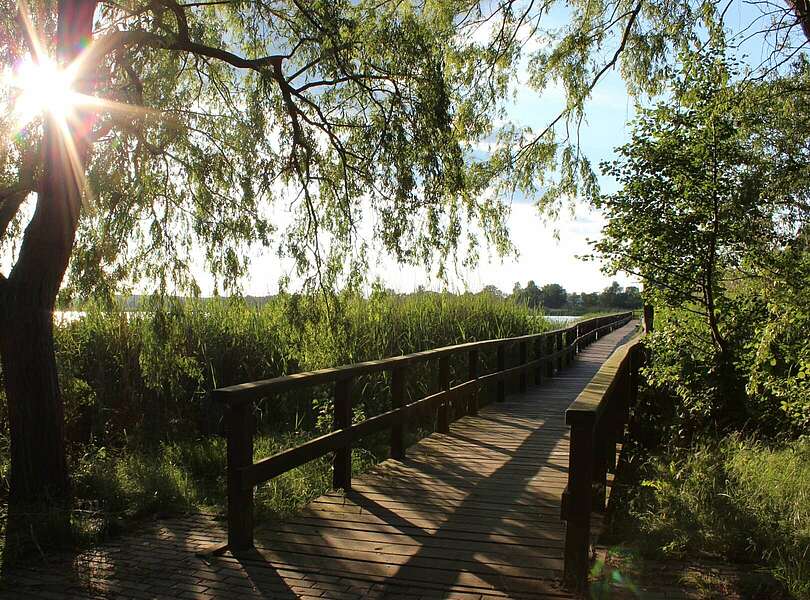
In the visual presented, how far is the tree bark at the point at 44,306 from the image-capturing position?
6422 millimetres

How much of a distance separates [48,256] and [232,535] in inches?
149

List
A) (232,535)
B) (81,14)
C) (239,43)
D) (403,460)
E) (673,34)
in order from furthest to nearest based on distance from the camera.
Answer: (673,34) → (239,43) → (403,460) → (81,14) → (232,535)

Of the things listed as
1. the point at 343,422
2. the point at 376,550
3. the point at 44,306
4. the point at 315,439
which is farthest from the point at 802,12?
the point at 44,306

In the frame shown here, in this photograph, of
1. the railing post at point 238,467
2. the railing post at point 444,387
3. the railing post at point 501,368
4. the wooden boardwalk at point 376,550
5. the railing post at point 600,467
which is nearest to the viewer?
the wooden boardwalk at point 376,550

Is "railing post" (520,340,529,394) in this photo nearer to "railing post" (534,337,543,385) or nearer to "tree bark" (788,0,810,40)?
"railing post" (534,337,543,385)

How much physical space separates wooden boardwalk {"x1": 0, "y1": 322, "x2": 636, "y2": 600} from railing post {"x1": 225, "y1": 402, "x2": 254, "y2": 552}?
0.43 ft

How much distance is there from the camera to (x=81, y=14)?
6375mm

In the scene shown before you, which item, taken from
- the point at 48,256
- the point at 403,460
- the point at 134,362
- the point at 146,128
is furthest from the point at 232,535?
the point at 134,362

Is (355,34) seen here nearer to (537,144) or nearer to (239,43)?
(239,43)

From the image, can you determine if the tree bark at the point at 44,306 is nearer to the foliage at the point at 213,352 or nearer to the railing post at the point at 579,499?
the foliage at the point at 213,352

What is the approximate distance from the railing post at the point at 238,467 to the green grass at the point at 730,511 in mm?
2371

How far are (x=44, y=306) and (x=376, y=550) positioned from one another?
4.23 meters

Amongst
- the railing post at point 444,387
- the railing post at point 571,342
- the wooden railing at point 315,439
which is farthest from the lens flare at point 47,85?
the railing post at point 571,342

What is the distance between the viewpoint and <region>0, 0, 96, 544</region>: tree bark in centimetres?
642
